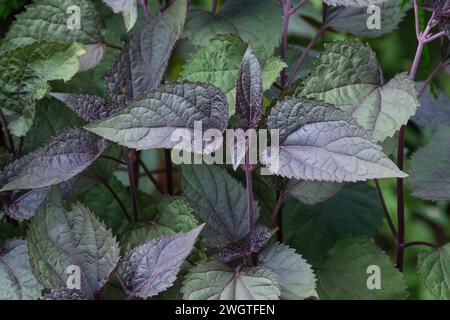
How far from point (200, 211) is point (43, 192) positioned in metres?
0.17

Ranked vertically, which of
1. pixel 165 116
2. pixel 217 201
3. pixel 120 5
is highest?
pixel 120 5

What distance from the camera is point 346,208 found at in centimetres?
101

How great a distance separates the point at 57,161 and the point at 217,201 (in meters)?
0.18

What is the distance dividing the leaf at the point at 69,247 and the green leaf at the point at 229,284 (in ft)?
0.27

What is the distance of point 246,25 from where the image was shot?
892 millimetres

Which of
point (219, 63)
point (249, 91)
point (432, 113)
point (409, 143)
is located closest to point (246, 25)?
point (219, 63)

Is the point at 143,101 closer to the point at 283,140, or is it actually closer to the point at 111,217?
the point at 283,140

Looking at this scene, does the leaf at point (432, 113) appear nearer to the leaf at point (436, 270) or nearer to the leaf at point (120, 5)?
the leaf at point (436, 270)

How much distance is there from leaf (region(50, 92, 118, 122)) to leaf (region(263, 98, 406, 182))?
186mm

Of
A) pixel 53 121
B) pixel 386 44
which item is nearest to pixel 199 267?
pixel 53 121

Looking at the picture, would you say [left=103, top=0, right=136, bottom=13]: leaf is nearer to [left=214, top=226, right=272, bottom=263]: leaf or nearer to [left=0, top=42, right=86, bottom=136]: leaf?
[left=0, top=42, right=86, bottom=136]: leaf

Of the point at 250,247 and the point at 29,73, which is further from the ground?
the point at 29,73

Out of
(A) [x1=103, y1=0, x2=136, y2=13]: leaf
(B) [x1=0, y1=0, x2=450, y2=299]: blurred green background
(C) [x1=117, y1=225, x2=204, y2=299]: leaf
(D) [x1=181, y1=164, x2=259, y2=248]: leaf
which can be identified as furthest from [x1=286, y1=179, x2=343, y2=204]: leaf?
(B) [x1=0, y1=0, x2=450, y2=299]: blurred green background

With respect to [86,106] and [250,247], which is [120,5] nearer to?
[86,106]
